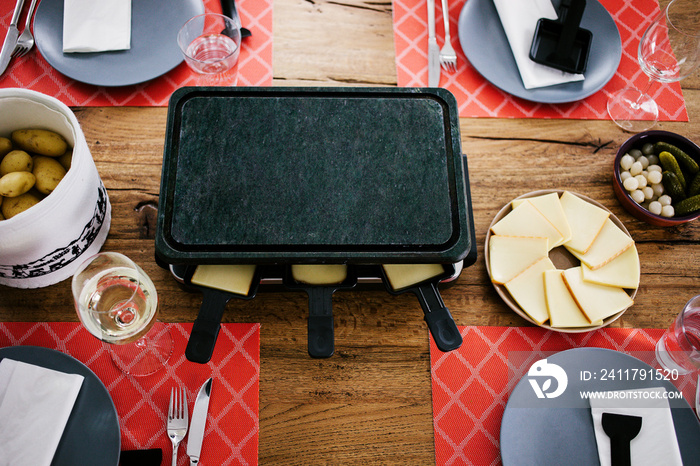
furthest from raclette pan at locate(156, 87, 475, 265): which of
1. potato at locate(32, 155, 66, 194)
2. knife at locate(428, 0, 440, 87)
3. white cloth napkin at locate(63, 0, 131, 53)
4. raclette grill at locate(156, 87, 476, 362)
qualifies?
white cloth napkin at locate(63, 0, 131, 53)

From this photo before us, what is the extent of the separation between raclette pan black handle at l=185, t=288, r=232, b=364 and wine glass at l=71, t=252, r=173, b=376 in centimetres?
11

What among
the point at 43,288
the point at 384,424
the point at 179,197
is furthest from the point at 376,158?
the point at 43,288

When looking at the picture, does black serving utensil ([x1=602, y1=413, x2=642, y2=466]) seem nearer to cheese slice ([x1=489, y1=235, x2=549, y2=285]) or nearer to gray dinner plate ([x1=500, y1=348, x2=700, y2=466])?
gray dinner plate ([x1=500, y1=348, x2=700, y2=466])

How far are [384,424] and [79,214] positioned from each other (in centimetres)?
68

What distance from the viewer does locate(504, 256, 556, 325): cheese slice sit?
89 cm

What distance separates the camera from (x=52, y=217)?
737 mm

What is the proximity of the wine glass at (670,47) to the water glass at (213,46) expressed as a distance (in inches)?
36.6

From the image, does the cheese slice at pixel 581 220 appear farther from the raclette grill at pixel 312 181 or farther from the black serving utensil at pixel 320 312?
the black serving utensil at pixel 320 312

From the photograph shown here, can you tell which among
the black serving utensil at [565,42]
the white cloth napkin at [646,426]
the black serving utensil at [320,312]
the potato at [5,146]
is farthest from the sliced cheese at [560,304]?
the potato at [5,146]

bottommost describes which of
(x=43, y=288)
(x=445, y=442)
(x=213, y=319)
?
→ (x=445, y=442)

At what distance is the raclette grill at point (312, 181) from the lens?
27.1 inches

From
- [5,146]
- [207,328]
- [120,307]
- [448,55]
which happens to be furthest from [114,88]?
[448,55]

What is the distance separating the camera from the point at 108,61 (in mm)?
1071

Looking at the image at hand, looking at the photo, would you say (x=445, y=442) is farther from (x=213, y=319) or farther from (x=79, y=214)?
(x=79, y=214)
